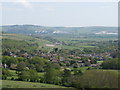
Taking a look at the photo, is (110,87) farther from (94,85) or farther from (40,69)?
(40,69)

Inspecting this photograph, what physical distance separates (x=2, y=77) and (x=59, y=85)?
2998mm

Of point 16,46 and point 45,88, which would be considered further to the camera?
point 16,46

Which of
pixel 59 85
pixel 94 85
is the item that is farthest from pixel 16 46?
pixel 94 85

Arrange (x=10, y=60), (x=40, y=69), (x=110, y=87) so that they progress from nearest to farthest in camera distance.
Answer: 1. (x=110, y=87)
2. (x=40, y=69)
3. (x=10, y=60)

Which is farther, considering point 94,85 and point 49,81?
point 49,81

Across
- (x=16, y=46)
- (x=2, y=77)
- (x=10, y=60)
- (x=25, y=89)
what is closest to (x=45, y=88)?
(x=25, y=89)

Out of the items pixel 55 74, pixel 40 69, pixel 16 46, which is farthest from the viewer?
pixel 16 46

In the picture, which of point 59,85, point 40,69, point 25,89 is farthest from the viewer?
point 40,69

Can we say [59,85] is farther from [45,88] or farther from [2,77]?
[2,77]

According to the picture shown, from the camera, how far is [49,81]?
35.6 ft

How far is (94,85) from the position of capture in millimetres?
7656

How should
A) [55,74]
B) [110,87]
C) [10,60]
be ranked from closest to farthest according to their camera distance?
[110,87]
[55,74]
[10,60]

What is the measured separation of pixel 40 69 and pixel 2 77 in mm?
3596

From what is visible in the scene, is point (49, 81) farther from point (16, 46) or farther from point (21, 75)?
point (16, 46)
